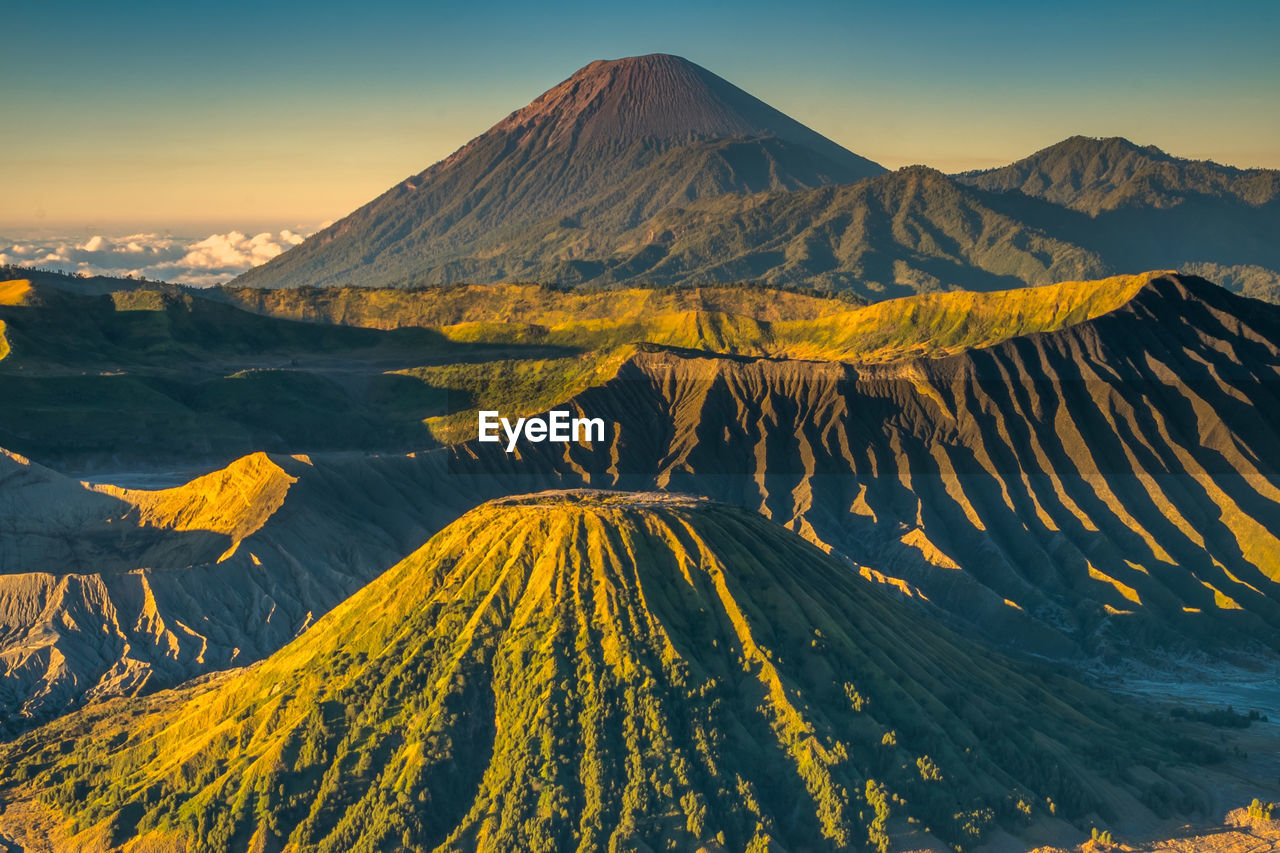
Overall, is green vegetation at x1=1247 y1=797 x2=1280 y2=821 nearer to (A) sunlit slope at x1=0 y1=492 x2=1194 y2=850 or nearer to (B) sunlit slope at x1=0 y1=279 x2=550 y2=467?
(A) sunlit slope at x1=0 y1=492 x2=1194 y2=850

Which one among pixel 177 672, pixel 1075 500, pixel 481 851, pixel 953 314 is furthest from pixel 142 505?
pixel 953 314

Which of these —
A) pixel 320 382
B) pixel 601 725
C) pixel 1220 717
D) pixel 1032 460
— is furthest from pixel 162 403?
pixel 1220 717

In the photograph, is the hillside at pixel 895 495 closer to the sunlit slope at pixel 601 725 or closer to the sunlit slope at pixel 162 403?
the sunlit slope at pixel 601 725

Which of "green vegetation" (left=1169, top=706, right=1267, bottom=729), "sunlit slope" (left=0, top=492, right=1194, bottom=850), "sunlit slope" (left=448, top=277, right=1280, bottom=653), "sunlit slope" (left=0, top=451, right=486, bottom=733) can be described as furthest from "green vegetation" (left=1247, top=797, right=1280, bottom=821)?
"sunlit slope" (left=0, top=451, right=486, bottom=733)

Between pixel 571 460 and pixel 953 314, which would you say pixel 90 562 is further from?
pixel 953 314

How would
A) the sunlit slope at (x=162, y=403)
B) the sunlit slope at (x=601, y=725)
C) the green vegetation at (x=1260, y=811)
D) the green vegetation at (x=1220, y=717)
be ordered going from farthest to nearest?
the sunlit slope at (x=162, y=403) → the green vegetation at (x=1220, y=717) → the green vegetation at (x=1260, y=811) → the sunlit slope at (x=601, y=725)

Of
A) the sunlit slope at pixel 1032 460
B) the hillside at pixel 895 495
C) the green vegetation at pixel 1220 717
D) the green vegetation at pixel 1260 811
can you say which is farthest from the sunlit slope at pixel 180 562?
the green vegetation at pixel 1260 811

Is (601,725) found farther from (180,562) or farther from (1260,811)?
(180,562)
